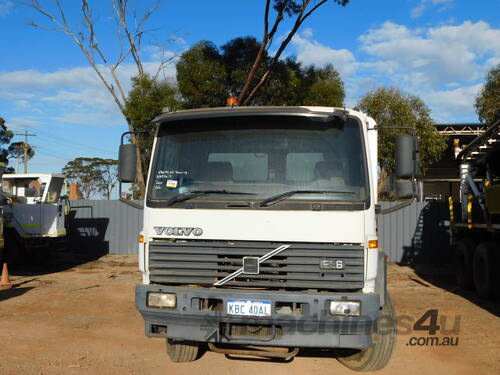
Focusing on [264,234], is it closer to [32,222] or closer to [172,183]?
[172,183]

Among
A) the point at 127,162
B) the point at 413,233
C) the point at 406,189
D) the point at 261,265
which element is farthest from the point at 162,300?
the point at 413,233

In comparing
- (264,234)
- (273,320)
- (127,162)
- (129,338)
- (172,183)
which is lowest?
(129,338)

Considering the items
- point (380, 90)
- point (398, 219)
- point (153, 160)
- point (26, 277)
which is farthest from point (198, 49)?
point (153, 160)

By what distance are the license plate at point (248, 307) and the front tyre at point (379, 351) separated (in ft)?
3.70

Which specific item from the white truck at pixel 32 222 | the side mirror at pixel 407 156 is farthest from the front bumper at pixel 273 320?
the white truck at pixel 32 222

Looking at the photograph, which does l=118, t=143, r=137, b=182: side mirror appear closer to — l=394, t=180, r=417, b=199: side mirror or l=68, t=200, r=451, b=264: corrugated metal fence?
l=394, t=180, r=417, b=199: side mirror

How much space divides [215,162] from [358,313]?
185cm

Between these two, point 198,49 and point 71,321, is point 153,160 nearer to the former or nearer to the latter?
point 71,321

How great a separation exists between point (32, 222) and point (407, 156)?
40.2ft

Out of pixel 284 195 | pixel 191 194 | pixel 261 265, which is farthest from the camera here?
pixel 191 194

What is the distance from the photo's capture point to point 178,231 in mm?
4723

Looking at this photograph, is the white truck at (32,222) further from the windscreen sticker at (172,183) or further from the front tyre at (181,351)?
the windscreen sticker at (172,183)

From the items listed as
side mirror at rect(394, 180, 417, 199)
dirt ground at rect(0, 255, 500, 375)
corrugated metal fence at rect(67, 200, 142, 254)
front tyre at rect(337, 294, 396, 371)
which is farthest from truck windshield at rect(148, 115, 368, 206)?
corrugated metal fence at rect(67, 200, 142, 254)

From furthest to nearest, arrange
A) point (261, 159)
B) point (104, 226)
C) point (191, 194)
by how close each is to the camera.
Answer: point (104, 226) → point (261, 159) → point (191, 194)
